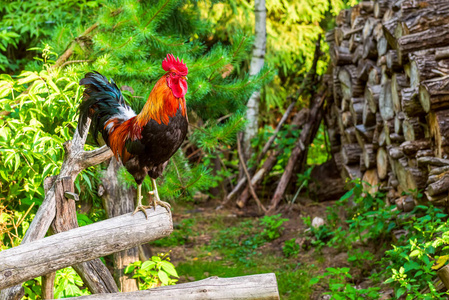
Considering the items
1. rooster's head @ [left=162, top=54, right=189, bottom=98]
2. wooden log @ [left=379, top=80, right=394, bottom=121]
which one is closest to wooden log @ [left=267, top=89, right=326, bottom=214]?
wooden log @ [left=379, top=80, right=394, bottom=121]

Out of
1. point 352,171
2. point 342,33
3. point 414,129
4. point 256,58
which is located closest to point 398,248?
point 414,129

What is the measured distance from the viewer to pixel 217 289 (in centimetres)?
232

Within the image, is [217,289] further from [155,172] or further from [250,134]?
[250,134]

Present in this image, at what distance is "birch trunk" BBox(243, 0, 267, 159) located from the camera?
21.9 feet

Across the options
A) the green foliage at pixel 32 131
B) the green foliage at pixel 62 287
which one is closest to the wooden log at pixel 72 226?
the green foliage at pixel 62 287

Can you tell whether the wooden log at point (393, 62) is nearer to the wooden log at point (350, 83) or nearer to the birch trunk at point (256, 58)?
the wooden log at point (350, 83)

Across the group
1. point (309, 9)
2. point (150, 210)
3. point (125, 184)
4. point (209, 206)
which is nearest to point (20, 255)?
point (150, 210)

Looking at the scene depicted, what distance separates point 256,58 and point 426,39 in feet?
11.1

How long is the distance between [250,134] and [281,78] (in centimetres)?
222

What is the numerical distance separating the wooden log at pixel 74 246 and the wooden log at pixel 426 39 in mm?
2366

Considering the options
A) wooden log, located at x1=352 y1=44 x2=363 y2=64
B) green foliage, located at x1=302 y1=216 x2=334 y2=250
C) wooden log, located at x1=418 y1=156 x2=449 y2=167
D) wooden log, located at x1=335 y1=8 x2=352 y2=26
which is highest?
wooden log, located at x1=335 y1=8 x2=352 y2=26

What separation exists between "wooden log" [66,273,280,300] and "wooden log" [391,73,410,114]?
2294 mm

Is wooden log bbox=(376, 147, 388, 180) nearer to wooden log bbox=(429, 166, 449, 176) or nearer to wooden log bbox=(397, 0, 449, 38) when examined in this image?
wooden log bbox=(429, 166, 449, 176)

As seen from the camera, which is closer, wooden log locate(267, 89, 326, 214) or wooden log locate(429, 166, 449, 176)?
wooden log locate(429, 166, 449, 176)
